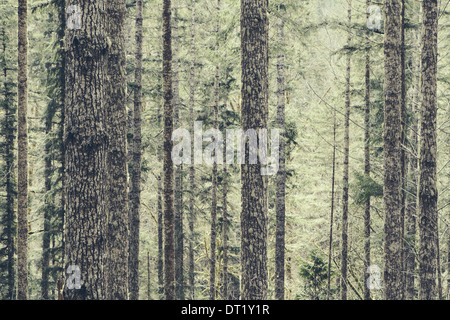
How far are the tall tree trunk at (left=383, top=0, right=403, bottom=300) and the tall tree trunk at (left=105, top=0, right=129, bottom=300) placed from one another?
6.02 m

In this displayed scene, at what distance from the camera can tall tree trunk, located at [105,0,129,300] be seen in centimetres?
948

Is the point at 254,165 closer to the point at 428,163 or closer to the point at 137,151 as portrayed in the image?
the point at 428,163

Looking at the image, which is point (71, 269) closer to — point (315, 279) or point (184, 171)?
point (315, 279)

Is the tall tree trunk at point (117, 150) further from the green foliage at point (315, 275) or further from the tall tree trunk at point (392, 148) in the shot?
the green foliage at point (315, 275)

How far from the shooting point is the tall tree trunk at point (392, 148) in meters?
9.19

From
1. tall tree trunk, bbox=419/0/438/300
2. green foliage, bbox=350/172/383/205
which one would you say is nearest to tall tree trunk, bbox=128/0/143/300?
green foliage, bbox=350/172/383/205

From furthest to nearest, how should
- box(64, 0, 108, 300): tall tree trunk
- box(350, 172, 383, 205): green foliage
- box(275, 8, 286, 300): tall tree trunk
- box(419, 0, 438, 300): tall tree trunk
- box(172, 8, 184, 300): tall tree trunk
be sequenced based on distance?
box(172, 8, 184, 300): tall tree trunk → box(275, 8, 286, 300): tall tree trunk → box(350, 172, 383, 205): green foliage → box(419, 0, 438, 300): tall tree trunk → box(64, 0, 108, 300): tall tree trunk

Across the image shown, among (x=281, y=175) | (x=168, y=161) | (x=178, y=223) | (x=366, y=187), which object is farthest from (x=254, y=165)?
(x=178, y=223)

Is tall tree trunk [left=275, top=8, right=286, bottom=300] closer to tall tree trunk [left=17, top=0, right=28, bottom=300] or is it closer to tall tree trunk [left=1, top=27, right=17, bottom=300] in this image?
tall tree trunk [left=17, top=0, right=28, bottom=300]

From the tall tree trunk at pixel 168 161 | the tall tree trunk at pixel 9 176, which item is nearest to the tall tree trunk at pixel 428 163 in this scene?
the tall tree trunk at pixel 168 161

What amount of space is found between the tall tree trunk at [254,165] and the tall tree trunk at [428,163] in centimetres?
354

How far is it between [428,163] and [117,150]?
269 inches

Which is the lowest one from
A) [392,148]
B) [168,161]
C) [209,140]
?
[168,161]

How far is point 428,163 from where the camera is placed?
8.66 metres
